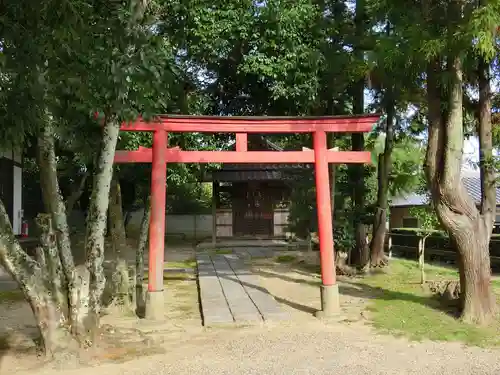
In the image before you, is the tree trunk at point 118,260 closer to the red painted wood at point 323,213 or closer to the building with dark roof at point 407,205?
the red painted wood at point 323,213

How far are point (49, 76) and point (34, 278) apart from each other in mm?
2227

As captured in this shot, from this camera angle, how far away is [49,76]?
17.5 ft

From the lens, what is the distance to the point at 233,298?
9906 mm

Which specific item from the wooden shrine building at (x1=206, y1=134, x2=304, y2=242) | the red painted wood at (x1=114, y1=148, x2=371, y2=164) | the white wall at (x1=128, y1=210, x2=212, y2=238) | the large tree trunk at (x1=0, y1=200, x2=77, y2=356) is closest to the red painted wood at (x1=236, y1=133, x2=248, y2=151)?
the red painted wood at (x1=114, y1=148, x2=371, y2=164)

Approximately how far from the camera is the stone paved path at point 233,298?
8.09 m

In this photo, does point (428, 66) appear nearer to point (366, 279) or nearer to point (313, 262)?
point (366, 279)

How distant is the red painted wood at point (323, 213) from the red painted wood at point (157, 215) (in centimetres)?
273

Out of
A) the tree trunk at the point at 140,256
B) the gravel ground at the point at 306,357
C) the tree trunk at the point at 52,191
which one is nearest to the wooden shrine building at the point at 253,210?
the tree trunk at the point at 140,256

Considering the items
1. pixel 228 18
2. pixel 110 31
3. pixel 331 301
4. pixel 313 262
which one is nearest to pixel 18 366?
pixel 110 31

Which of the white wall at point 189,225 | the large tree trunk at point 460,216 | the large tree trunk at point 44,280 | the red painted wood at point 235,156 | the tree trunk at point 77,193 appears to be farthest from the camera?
the white wall at point 189,225

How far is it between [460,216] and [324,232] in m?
2.24

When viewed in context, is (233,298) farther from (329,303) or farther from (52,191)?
(52,191)

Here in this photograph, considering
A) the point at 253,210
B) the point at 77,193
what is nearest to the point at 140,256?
the point at 77,193

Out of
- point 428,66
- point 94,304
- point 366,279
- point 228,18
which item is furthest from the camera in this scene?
point 366,279
